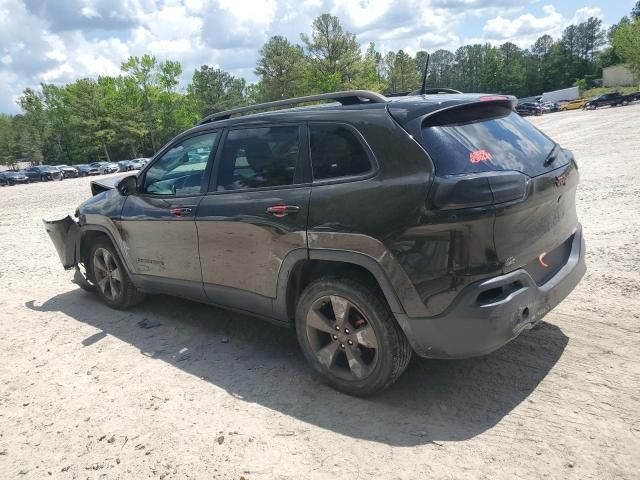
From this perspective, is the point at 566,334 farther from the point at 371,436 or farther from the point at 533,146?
the point at 371,436

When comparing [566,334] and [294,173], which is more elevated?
[294,173]

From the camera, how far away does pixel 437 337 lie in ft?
9.55

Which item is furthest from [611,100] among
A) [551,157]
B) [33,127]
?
[33,127]

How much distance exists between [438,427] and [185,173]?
114 inches

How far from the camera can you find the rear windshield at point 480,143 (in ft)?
9.42

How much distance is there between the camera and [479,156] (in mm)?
2908

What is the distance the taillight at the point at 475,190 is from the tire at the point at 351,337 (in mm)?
753

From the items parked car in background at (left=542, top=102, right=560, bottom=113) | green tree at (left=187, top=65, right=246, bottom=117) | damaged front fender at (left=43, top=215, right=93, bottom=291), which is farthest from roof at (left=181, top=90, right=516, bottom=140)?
green tree at (left=187, top=65, right=246, bottom=117)

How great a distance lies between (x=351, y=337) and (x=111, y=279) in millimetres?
3258

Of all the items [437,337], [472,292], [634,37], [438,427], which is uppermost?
[634,37]

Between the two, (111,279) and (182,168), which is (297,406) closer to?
(182,168)

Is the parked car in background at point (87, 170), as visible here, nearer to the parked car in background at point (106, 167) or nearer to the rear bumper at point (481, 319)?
the parked car in background at point (106, 167)

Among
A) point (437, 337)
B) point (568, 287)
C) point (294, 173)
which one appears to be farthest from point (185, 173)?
point (568, 287)

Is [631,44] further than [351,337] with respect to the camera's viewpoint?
Yes
